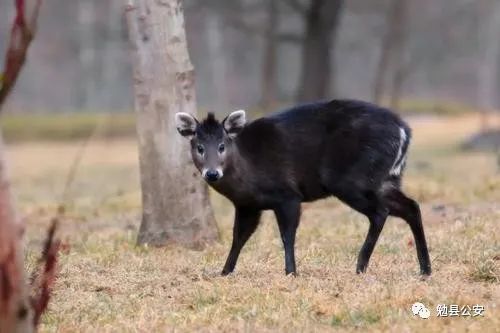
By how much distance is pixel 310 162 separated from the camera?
342 inches

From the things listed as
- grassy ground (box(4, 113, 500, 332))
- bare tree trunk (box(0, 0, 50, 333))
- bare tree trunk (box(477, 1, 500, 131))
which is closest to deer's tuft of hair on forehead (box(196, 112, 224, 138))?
grassy ground (box(4, 113, 500, 332))

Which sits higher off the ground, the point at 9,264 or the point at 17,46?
the point at 17,46

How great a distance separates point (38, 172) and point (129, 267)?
1728 centimetres

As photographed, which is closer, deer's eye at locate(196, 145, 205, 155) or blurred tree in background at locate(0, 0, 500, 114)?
deer's eye at locate(196, 145, 205, 155)

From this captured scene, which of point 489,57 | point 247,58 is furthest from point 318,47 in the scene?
point 489,57

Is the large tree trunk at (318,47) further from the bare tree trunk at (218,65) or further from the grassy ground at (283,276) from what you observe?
the bare tree trunk at (218,65)

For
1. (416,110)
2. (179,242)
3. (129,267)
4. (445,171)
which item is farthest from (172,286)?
(416,110)

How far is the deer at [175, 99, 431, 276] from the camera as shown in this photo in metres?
8.54

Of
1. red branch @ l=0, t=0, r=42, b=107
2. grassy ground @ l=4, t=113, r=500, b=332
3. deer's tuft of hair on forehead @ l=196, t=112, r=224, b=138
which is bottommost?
grassy ground @ l=4, t=113, r=500, b=332

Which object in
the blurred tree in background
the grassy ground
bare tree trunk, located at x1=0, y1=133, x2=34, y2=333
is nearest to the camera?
bare tree trunk, located at x1=0, y1=133, x2=34, y2=333
